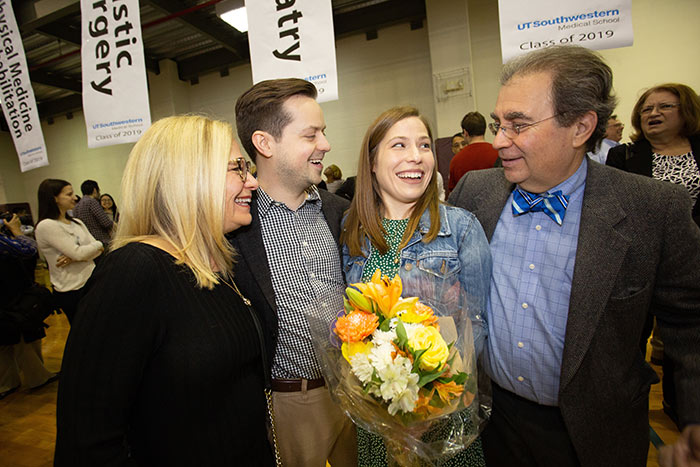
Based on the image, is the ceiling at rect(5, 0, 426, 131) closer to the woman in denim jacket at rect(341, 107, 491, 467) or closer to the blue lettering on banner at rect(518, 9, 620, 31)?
the blue lettering on banner at rect(518, 9, 620, 31)

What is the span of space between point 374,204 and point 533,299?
699 mm

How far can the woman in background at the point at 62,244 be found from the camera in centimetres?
339

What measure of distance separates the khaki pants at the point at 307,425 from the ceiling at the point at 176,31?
570 cm

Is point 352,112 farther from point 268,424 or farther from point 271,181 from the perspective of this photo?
point 268,424

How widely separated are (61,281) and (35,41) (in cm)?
616

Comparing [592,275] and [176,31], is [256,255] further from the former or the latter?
[176,31]

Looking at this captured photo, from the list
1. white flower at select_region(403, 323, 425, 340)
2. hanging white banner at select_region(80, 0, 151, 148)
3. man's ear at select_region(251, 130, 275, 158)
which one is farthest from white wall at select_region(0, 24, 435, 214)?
Answer: white flower at select_region(403, 323, 425, 340)

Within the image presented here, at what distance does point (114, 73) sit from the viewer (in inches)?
99.3

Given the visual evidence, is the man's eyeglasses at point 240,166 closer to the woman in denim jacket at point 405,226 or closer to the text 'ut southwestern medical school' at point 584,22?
the woman in denim jacket at point 405,226

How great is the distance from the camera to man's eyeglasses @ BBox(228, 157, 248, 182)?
126 cm

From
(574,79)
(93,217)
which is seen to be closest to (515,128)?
(574,79)

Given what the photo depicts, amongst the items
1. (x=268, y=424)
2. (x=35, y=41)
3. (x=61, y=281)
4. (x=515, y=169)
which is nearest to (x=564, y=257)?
(x=515, y=169)

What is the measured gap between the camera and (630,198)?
1.15 metres

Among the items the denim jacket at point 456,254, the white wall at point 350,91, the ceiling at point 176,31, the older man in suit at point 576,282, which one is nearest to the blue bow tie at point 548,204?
the older man in suit at point 576,282
